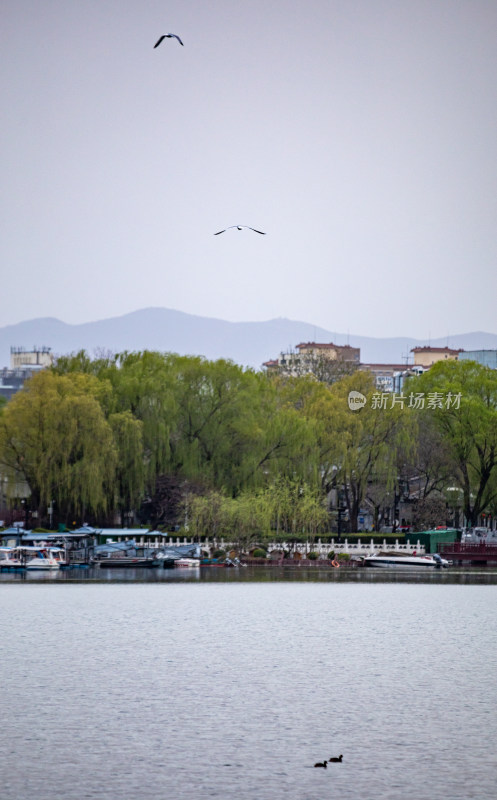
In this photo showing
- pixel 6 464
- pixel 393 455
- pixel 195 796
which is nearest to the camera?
pixel 195 796

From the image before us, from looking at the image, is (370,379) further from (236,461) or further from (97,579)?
(97,579)

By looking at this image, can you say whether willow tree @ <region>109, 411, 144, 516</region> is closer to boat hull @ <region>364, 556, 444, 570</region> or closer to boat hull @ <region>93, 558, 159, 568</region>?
boat hull @ <region>93, 558, 159, 568</region>

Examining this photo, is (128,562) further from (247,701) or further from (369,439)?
(247,701)

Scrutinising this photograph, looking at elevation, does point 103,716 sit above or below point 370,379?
below

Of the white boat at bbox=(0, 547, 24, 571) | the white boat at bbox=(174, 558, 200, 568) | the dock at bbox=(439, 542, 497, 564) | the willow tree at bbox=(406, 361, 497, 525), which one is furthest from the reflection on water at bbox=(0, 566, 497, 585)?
the willow tree at bbox=(406, 361, 497, 525)

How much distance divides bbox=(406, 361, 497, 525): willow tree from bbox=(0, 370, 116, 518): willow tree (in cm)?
2338

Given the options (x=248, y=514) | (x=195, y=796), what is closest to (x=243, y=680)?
(x=195, y=796)

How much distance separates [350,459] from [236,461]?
7555 millimetres

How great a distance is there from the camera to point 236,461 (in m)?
74.9

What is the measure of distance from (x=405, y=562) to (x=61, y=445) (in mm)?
20462

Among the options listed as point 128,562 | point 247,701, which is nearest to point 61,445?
point 128,562

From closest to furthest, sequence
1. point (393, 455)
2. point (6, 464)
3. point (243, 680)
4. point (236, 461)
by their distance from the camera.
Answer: point (243, 680)
point (6, 464)
point (236, 461)
point (393, 455)

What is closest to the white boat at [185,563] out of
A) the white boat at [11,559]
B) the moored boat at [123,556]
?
the moored boat at [123,556]

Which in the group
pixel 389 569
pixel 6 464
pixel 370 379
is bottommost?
pixel 389 569
